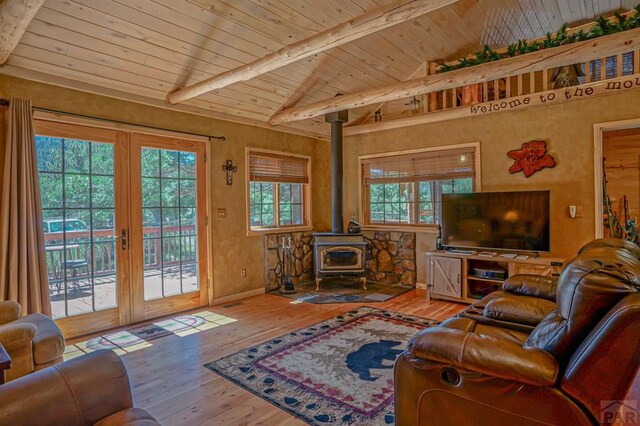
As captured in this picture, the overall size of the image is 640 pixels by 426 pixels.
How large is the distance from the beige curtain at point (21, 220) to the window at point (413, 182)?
4486 mm

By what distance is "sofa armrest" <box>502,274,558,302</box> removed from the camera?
274 cm

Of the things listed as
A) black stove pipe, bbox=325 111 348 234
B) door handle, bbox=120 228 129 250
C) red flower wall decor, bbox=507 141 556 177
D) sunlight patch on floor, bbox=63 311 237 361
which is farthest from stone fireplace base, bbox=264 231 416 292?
door handle, bbox=120 228 129 250

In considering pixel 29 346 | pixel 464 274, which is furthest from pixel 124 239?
pixel 464 274

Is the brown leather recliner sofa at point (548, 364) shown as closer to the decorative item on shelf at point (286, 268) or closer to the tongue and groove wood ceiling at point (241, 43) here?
the tongue and groove wood ceiling at point (241, 43)

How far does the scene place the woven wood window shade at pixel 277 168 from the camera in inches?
218

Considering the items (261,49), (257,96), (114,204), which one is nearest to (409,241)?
(257,96)

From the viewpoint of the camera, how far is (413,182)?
18.9 feet

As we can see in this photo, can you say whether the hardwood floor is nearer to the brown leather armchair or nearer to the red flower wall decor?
the brown leather armchair

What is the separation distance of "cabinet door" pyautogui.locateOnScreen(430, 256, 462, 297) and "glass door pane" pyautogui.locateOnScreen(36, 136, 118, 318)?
3.96 metres

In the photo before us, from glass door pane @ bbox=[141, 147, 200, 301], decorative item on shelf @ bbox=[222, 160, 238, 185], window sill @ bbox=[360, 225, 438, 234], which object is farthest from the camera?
window sill @ bbox=[360, 225, 438, 234]

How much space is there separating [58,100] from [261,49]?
2.12 metres

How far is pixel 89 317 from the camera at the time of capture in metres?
3.83

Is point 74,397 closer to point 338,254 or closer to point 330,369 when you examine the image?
point 330,369

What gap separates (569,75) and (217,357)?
5.04 m
